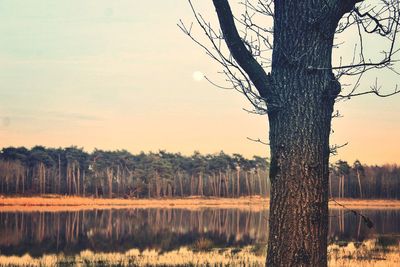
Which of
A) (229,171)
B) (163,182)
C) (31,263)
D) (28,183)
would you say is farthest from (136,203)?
(31,263)

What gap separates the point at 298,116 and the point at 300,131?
128 millimetres

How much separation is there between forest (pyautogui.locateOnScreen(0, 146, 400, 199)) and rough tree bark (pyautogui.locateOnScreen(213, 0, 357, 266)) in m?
87.5

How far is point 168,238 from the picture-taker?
29.4 meters

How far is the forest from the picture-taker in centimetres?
9594

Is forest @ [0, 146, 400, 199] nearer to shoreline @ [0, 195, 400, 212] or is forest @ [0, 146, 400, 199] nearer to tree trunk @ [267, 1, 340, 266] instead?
shoreline @ [0, 195, 400, 212]

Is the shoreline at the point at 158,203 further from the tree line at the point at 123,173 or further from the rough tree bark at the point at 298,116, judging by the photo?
the rough tree bark at the point at 298,116

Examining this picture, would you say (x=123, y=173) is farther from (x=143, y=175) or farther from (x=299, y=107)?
(x=299, y=107)

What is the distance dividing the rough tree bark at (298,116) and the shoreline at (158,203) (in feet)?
239

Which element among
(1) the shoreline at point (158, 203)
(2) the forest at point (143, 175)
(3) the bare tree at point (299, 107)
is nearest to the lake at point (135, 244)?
A: (3) the bare tree at point (299, 107)

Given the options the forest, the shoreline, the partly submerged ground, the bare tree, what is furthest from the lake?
the forest

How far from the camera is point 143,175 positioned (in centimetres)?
10556

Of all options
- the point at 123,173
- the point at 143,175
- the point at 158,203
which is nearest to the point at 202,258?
the point at 158,203

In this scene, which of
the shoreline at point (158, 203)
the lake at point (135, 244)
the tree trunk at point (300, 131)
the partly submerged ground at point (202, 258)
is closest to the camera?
the tree trunk at point (300, 131)

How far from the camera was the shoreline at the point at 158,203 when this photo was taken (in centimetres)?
7963
